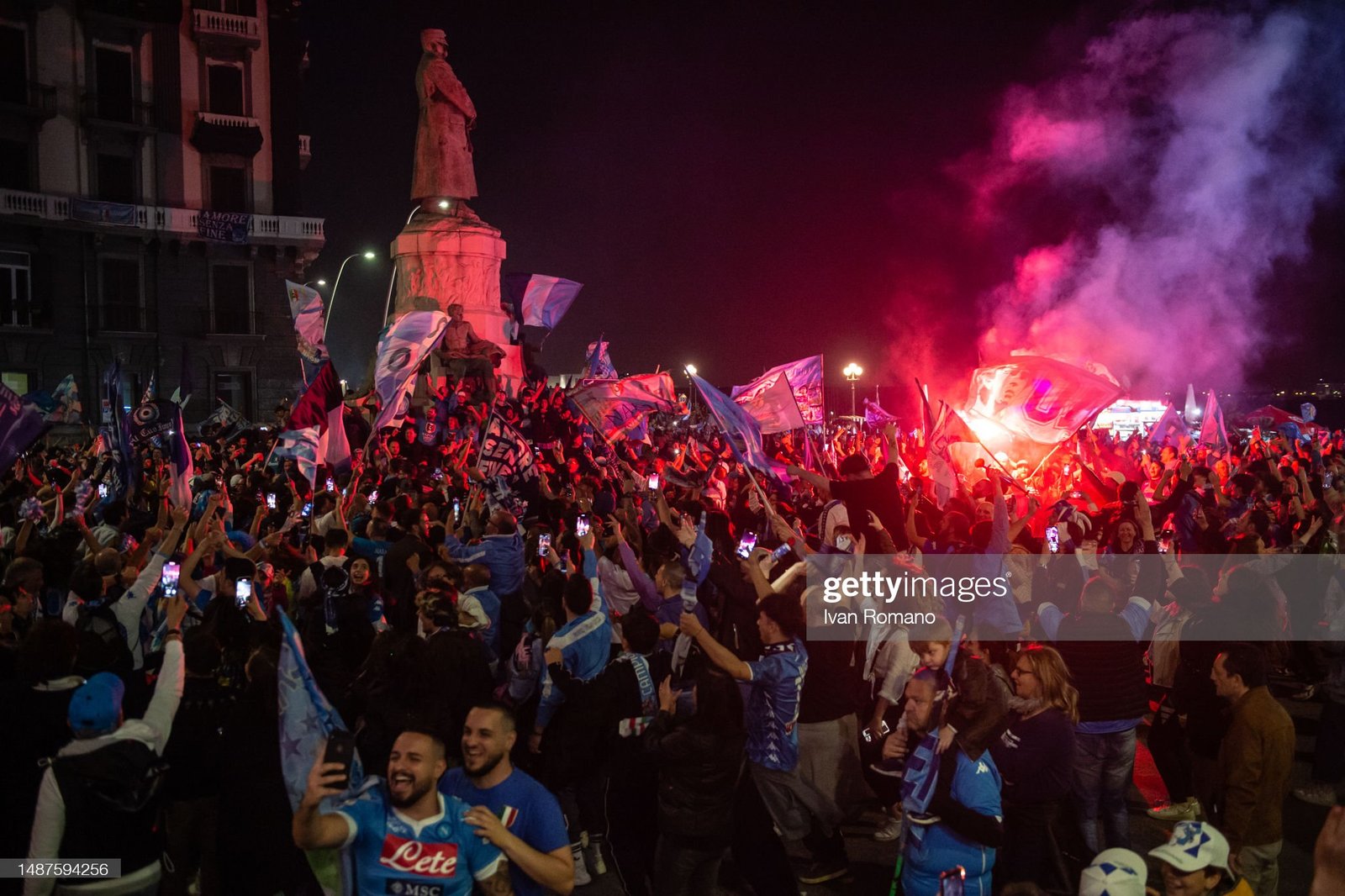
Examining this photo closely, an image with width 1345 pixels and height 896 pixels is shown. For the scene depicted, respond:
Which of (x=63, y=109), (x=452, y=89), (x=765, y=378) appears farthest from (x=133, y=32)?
(x=765, y=378)

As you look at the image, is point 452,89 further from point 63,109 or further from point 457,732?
point 457,732

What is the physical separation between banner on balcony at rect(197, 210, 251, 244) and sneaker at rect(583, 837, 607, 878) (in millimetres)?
36770

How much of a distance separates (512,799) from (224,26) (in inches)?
1623

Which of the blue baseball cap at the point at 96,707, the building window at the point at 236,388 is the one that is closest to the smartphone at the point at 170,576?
the blue baseball cap at the point at 96,707

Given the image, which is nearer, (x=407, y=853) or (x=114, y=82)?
(x=407, y=853)

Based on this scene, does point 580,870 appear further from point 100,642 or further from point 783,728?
point 100,642

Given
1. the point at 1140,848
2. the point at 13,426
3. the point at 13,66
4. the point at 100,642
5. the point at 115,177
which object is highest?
the point at 13,66

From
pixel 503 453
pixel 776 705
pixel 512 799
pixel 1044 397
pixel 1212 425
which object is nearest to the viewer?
pixel 512 799

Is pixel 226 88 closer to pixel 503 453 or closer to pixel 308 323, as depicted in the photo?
pixel 308 323

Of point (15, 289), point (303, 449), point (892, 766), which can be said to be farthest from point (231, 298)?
point (892, 766)

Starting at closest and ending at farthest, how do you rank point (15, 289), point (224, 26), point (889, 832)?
point (889, 832) < point (15, 289) < point (224, 26)

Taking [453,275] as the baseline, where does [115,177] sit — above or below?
above

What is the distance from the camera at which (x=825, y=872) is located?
19.7 feet

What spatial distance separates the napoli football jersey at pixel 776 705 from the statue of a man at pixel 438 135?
24.7m
